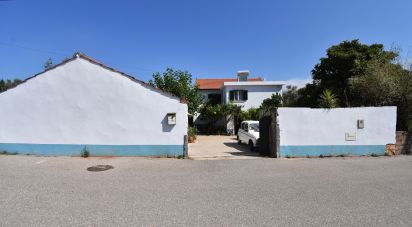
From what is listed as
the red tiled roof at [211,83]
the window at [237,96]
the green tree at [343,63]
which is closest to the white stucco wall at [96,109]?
the green tree at [343,63]

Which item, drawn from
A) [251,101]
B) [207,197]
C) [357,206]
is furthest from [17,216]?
[251,101]

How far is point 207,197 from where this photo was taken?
644 cm

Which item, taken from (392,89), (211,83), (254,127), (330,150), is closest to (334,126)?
(330,150)

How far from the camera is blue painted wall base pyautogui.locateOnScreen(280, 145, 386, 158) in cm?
1230

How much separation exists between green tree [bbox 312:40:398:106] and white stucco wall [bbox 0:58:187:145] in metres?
13.9

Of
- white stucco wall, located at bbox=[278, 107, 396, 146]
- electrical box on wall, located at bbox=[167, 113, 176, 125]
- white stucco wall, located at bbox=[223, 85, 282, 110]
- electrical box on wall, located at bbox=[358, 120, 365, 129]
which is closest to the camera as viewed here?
electrical box on wall, located at bbox=[167, 113, 176, 125]

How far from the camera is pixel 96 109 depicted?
12133mm

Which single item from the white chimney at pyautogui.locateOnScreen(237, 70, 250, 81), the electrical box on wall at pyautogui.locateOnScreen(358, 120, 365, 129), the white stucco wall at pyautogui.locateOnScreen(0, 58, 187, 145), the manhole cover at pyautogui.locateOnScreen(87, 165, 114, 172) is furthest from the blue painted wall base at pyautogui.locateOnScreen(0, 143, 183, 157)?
the white chimney at pyautogui.locateOnScreen(237, 70, 250, 81)

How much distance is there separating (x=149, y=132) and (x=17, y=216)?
7105mm

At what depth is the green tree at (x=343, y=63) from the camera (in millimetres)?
20891

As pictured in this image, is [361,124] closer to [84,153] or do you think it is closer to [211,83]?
[84,153]

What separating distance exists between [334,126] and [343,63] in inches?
471

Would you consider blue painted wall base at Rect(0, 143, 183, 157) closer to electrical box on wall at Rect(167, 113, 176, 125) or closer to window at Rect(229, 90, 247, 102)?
electrical box on wall at Rect(167, 113, 176, 125)

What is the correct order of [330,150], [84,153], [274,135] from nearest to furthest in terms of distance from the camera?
[84,153], [274,135], [330,150]
